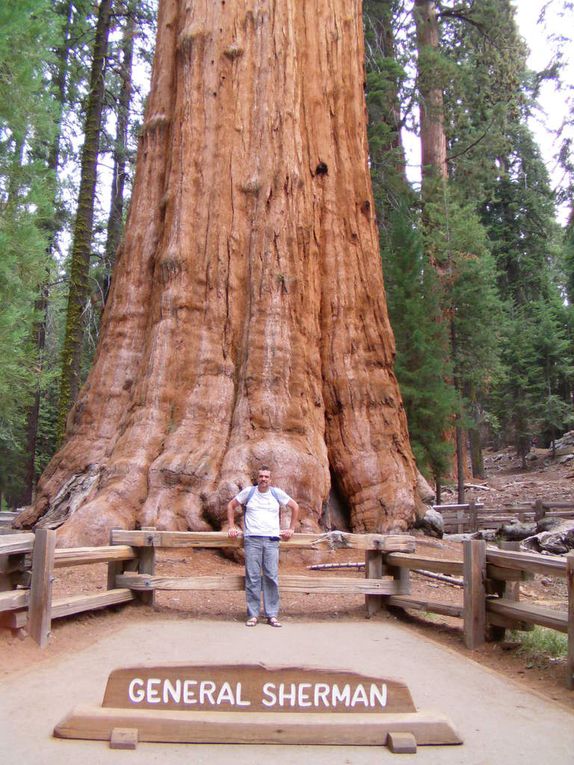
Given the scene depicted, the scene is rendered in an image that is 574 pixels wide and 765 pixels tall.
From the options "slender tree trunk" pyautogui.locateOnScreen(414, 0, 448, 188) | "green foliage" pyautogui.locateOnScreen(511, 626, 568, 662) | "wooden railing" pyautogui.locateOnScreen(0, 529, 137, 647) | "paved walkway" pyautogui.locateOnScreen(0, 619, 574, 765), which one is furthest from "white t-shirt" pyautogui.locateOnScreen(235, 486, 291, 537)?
"slender tree trunk" pyautogui.locateOnScreen(414, 0, 448, 188)

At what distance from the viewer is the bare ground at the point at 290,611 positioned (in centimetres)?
559

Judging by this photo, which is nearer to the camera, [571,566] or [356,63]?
[571,566]

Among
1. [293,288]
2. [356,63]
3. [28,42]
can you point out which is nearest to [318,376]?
[293,288]

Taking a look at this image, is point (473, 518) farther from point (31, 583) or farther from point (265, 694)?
point (265, 694)

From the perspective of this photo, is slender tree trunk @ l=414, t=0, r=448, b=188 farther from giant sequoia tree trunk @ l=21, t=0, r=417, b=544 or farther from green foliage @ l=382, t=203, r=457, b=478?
giant sequoia tree trunk @ l=21, t=0, r=417, b=544

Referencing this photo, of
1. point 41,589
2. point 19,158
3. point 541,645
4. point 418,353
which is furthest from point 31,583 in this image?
point 418,353

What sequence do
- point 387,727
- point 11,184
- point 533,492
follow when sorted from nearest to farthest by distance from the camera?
point 387,727 → point 11,184 → point 533,492

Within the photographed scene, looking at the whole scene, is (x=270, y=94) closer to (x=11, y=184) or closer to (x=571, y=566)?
Answer: (x=11, y=184)

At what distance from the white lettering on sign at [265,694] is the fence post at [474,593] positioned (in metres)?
2.78

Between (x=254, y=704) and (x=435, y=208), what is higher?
(x=435, y=208)

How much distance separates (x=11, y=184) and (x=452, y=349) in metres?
15.2

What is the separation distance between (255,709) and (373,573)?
3980 mm

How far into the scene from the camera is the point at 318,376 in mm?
10812

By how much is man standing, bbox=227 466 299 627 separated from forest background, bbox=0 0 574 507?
6880mm
